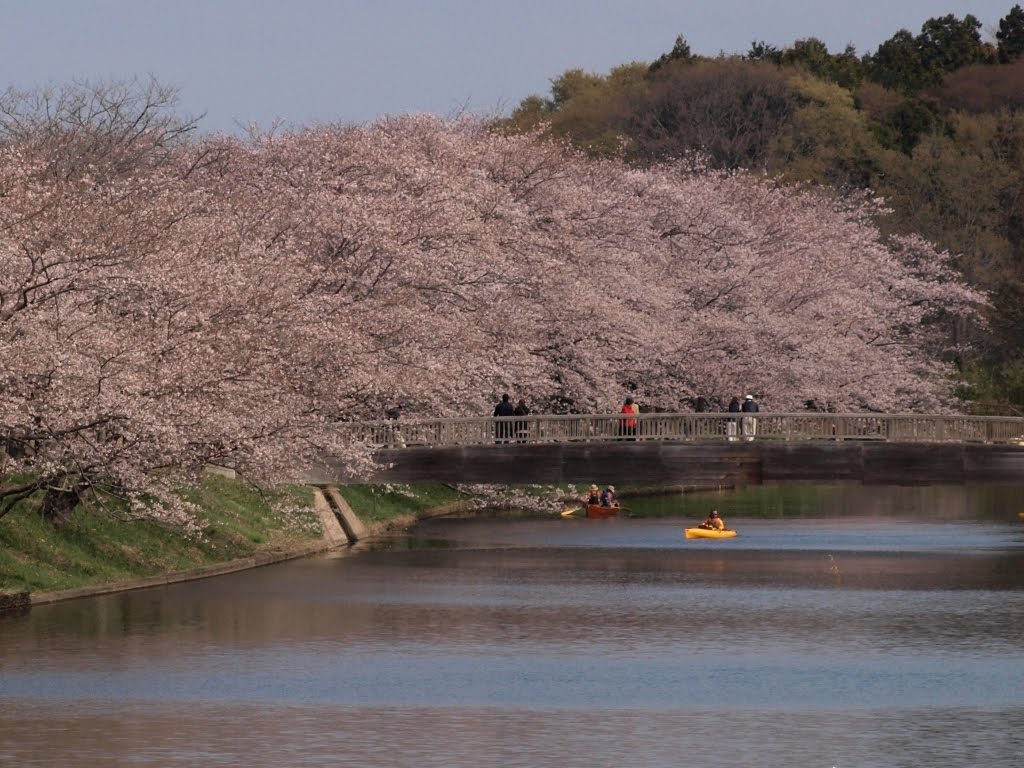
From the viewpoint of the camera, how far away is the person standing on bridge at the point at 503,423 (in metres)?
61.5

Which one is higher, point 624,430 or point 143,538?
point 624,430

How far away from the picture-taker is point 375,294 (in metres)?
61.0

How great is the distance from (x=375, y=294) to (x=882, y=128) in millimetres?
70062

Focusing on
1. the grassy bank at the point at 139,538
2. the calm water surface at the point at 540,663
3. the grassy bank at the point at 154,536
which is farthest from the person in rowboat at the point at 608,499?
the grassy bank at the point at 139,538

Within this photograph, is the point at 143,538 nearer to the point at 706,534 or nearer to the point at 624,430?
the point at 624,430

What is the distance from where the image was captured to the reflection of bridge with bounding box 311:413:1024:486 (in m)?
59.6

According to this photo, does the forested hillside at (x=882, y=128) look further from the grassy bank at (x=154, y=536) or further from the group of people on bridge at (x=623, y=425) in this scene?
the grassy bank at (x=154, y=536)

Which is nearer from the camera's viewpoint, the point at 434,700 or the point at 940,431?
the point at 434,700

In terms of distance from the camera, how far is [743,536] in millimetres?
70438

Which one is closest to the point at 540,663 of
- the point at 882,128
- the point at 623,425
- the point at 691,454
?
the point at 691,454

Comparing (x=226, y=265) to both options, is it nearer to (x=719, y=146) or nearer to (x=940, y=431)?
(x=940, y=431)

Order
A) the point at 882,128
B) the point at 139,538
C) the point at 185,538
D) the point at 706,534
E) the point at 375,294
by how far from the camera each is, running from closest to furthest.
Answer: the point at 139,538 → the point at 185,538 → the point at 375,294 → the point at 706,534 → the point at 882,128

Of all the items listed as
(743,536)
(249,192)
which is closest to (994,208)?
(743,536)

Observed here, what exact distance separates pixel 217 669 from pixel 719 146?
89.2m
